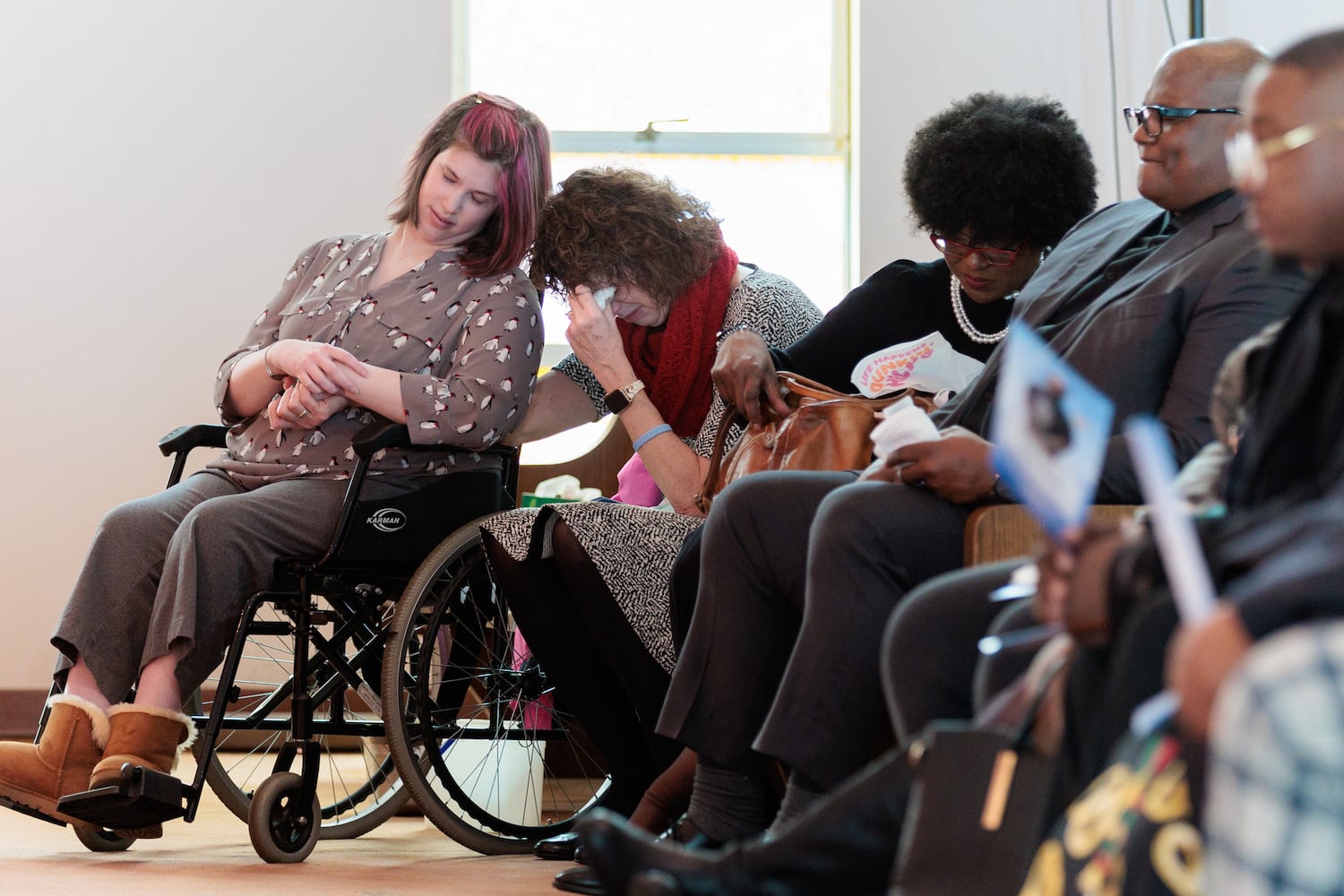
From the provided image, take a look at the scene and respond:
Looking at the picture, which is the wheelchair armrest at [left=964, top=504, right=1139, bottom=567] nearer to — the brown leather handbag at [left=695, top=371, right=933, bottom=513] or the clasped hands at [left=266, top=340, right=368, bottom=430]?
the brown leather handbag at [left=695, top=371, right=933, bottom=513]

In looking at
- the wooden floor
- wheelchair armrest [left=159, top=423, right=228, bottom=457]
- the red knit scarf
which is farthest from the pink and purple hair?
the wooden floor

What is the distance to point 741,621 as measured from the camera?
166cm

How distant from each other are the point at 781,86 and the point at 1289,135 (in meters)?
3.10

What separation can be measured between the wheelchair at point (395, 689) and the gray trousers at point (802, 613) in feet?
2.02

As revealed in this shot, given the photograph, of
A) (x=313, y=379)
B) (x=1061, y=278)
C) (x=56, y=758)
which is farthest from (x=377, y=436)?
(x=1061, y=278)

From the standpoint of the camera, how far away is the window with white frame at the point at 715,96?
3818mm

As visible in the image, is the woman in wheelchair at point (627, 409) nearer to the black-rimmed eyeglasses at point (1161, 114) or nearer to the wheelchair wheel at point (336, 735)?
the wheelchair wheel at point (336, 735)

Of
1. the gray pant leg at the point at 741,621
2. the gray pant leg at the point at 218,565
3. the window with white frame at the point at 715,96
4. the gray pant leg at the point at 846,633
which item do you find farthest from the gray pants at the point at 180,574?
the window with white frame at the point at 715,96

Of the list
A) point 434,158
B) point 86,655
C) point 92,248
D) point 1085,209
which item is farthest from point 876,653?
point 92,248

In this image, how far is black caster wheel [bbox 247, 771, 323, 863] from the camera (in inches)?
78.3

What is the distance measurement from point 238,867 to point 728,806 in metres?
0.76

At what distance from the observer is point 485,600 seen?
91.4 inches

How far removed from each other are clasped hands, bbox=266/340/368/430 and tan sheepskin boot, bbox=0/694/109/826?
542mm

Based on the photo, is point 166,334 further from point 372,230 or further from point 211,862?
point 211,862
